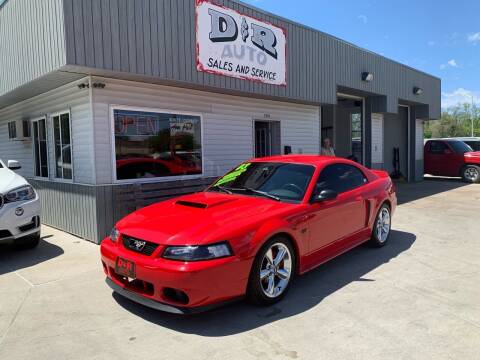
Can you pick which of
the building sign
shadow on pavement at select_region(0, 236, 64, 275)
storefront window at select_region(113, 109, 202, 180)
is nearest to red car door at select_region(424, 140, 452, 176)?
the building sign

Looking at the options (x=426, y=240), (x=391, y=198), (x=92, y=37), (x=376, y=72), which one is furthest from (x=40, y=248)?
(x=376, y=72)

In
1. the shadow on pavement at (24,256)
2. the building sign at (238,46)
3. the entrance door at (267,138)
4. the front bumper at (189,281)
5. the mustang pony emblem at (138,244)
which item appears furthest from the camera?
the entrance door at (267,138)

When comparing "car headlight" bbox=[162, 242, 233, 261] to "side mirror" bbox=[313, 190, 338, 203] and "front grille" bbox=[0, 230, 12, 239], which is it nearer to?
"side mirror" bbox=[313, 190, 338, 203]

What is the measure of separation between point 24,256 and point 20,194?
977 millimetres

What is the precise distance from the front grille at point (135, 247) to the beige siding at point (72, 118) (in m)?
3.39

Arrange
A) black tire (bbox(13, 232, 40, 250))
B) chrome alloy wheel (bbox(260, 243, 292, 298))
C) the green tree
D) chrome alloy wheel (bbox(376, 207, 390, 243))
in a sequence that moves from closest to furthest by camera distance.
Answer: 1. chrome alloy wheel (bbox(260, 243, 292, 298))
2. chrome alloy wheel (bbox(376, 207, 390, 243))
3. black tire (bbox(13, 232, 40, 250))
4. the green tree

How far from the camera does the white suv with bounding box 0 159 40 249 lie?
5.77 meters

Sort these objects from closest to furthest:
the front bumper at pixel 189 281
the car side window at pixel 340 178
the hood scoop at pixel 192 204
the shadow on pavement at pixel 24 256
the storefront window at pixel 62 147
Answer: the front bumper at pixel 189 281 → the hood scoop at pixel 192 204 → the car side window at pixel 340 178 → the shadow on pavement at pixel 24 256 → the storefront window at pixel 62 147

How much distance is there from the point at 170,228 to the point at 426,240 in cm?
487

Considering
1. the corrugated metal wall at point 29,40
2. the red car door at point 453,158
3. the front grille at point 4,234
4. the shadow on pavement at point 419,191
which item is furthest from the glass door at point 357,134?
the front grille at point 4,234

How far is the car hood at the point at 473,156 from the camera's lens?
16.6 meters

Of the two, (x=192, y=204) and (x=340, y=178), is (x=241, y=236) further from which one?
(x=340, y=178)

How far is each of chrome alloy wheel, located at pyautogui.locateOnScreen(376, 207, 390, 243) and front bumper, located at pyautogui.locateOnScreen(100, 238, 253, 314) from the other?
10.5 ft

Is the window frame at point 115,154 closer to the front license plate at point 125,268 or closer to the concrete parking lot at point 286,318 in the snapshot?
the concrete parking lot at point 286,318
